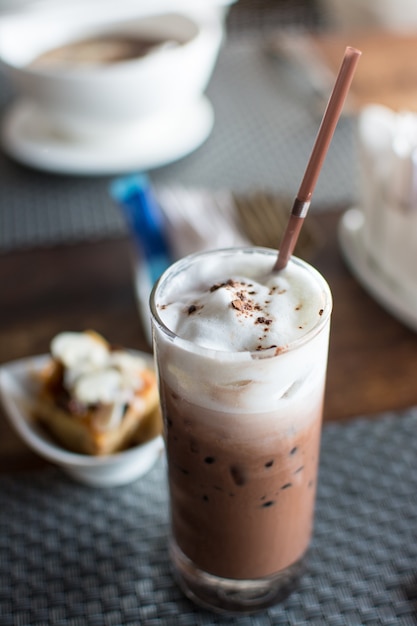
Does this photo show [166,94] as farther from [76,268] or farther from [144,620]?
[144,620]

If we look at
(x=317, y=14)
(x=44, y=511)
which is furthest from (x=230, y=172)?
(x=317, y=14)

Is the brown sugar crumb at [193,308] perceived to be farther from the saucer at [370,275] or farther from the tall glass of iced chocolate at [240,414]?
the saucer at [370,275]

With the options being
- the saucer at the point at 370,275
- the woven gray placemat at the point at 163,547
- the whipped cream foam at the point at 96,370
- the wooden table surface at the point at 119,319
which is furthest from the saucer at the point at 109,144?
the woven gray placemat at the point at 163,547

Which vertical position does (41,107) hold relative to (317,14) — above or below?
above

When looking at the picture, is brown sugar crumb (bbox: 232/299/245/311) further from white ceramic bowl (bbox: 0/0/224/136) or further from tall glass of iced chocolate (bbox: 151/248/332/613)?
white ceramic bowl (bbox: 0/0/224/136)

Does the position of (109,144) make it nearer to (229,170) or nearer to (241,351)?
(229,170)

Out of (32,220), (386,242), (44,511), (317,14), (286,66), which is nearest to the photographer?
(44,511)
